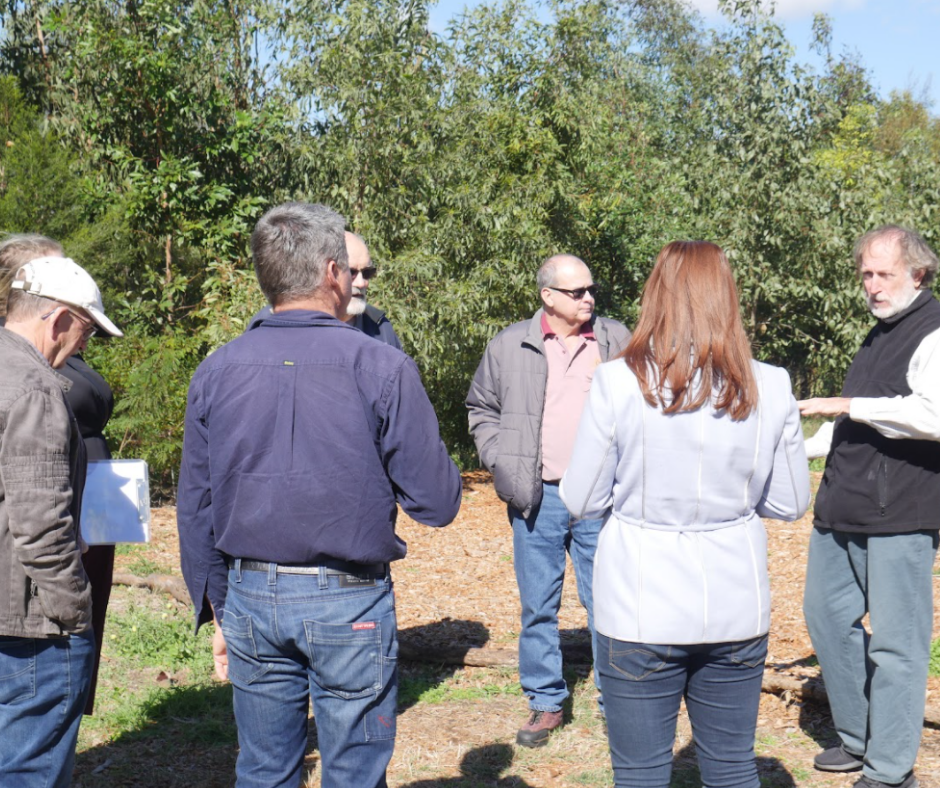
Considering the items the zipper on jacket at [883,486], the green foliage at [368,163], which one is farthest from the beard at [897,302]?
the green foliage at [368,163]

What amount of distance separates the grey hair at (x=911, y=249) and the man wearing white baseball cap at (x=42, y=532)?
2.74m

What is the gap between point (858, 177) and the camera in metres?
13.8

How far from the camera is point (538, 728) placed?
4492mm

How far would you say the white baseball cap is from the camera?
9.04 ft

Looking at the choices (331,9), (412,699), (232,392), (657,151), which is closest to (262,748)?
(232,392)

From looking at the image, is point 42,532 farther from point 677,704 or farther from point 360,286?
point 360,286

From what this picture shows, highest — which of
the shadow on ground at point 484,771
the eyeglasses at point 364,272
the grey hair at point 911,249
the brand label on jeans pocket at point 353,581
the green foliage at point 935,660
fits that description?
the grey hair at point 911,249

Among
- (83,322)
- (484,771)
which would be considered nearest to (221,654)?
(83,322)

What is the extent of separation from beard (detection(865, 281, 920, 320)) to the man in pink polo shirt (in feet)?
3.82

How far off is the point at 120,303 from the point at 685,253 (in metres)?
8.98

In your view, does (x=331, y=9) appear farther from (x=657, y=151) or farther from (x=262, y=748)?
(x=657, y=151)

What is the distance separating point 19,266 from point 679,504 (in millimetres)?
2053

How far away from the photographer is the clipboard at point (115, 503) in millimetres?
3236

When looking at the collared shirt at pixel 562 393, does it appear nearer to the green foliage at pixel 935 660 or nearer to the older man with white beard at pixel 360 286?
the older man with white beard at pixel 360 286
